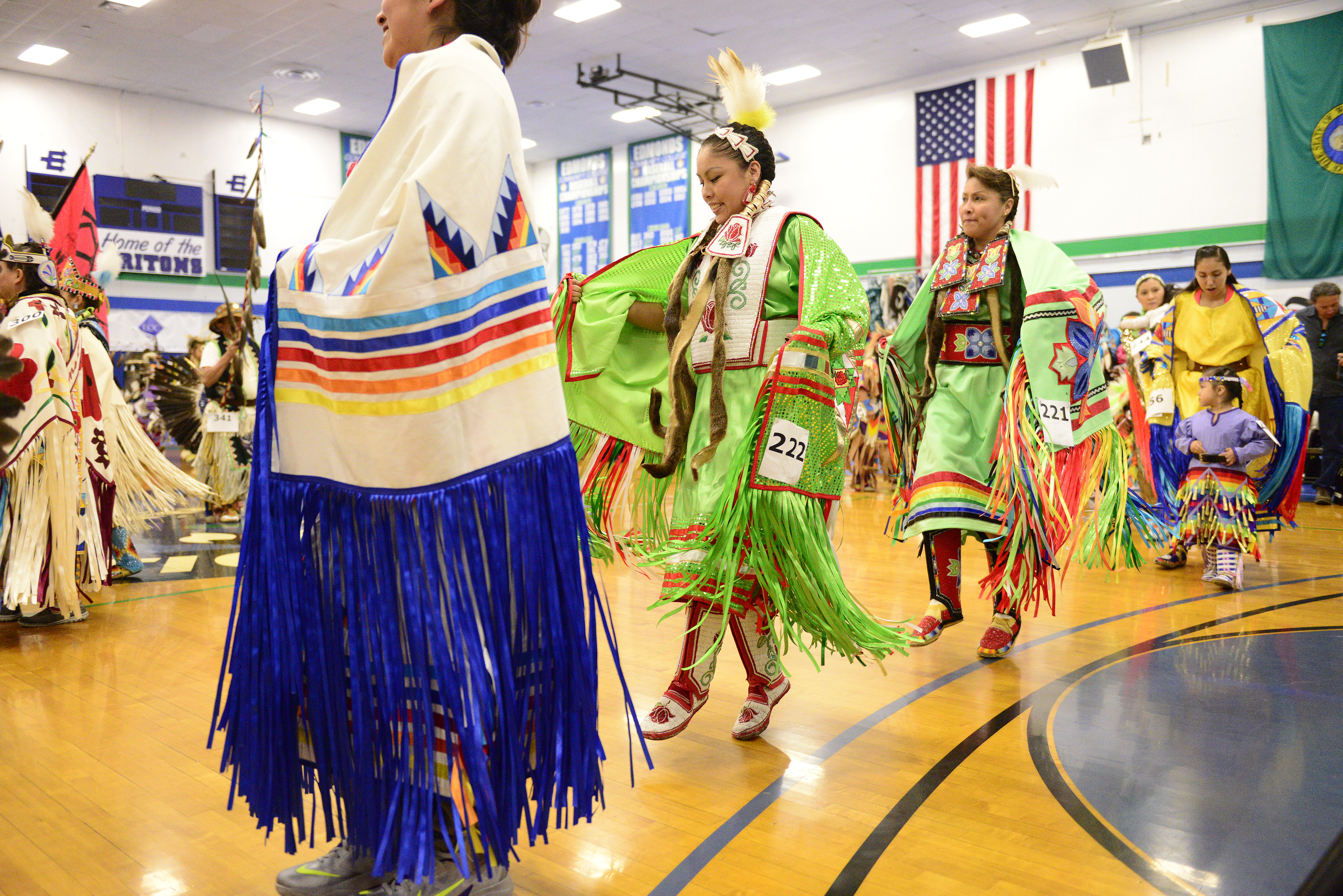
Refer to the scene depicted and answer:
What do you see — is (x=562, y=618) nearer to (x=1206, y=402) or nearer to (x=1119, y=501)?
(x=1119, y=501)

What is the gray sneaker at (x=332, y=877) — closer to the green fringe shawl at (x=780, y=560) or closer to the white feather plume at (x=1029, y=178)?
the green fringe shawl at (x=780, y=560)

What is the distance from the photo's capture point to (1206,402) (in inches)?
170

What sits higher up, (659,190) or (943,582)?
(659,190)

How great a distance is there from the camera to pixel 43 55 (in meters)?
9.43

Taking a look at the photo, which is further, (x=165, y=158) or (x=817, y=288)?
(x=165, y=158)

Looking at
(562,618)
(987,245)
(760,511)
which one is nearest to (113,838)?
(562,618)

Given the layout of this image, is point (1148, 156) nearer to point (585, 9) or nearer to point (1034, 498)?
point (585, 9)

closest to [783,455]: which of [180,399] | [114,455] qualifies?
[114,455]

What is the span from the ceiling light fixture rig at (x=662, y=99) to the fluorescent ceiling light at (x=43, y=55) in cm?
493

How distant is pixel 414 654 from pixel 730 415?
3.61ft

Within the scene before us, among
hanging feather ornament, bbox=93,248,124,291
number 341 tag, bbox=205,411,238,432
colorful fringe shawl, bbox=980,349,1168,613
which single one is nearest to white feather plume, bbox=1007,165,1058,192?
colorful fringe shawl, bbox=980,349,1168,613

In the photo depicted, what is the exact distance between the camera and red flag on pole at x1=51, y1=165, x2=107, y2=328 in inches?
143

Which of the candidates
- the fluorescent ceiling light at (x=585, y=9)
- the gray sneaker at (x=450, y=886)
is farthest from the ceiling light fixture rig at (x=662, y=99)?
the gray sneaker at (x=450, y=886)

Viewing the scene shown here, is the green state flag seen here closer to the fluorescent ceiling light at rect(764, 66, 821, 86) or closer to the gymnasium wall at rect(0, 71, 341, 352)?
the fluorescent ceiling light at rect(764, 66, 821, 86)
